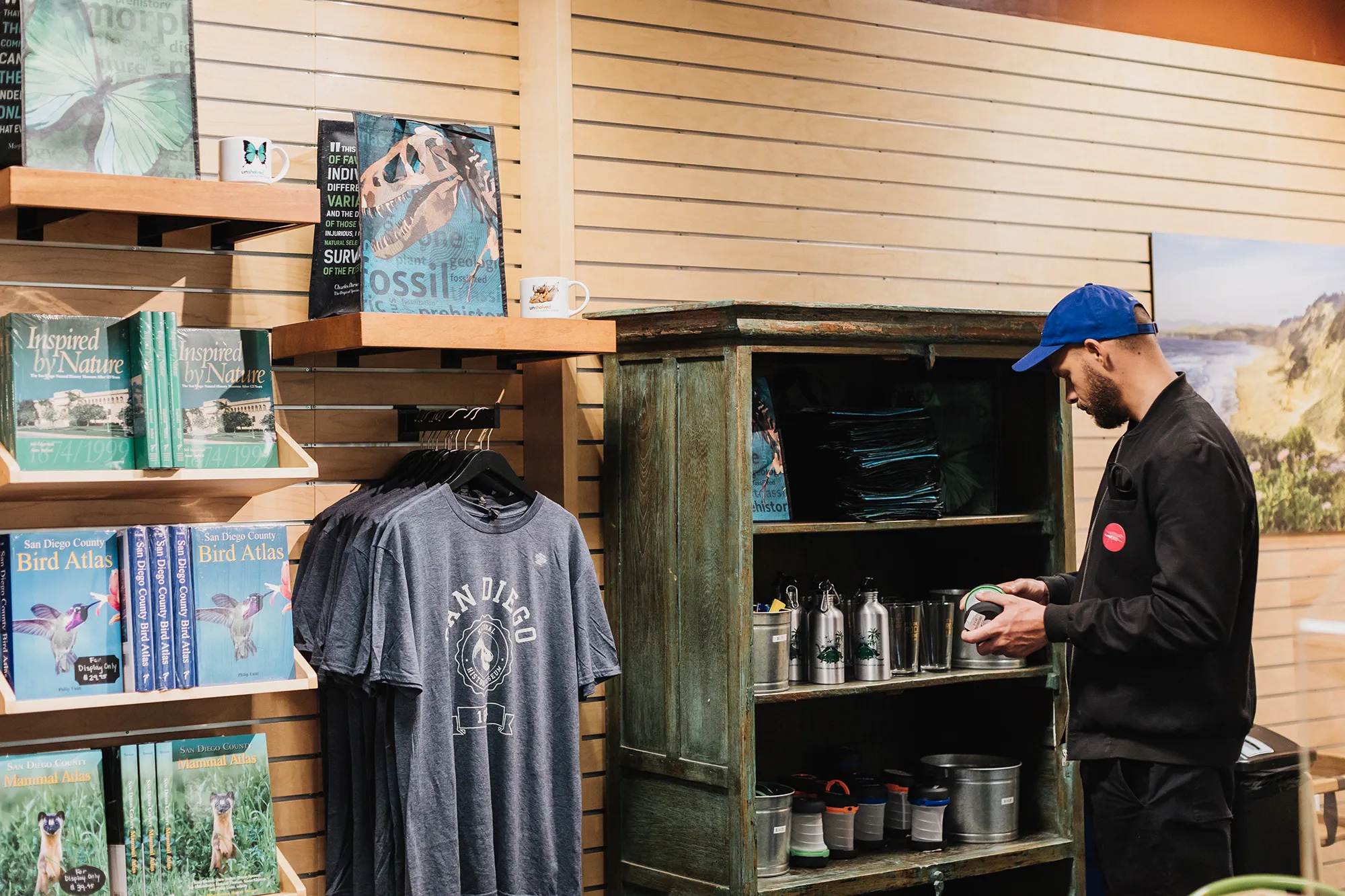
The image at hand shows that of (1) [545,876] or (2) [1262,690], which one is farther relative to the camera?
(2) [1262,690]

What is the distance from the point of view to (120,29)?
2998 millimetres

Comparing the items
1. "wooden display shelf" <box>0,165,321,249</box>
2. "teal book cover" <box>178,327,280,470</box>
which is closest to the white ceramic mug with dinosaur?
"wooden display shelf" <box>0,165,321,249</box>

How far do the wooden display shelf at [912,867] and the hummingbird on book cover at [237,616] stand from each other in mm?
1352

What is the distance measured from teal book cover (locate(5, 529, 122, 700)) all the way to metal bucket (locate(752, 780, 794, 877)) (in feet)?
5.19

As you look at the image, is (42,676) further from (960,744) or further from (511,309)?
(960,744)

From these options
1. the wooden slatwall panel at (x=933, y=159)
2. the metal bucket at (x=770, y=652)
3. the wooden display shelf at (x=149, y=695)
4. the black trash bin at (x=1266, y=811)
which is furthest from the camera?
the black trash bin at (x=1266, y=811)

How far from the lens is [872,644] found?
3.74 m

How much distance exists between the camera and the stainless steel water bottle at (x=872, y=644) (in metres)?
3.74

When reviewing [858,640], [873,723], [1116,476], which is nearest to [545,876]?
[858,640]

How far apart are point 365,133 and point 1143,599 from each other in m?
2.05

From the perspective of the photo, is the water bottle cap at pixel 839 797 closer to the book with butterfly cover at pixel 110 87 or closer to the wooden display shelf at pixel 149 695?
the wooden display shelf at pixel 149 695

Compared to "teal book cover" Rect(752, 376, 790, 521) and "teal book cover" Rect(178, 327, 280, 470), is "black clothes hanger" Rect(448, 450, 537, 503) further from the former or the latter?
"teal book cover" Rect(752, 376, 790, 521)

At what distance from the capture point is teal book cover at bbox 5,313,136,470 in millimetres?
2816

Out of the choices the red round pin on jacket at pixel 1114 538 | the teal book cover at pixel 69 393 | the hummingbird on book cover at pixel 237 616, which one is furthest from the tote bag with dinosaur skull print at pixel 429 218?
the red round pin on jacket at pixel 1114 538
